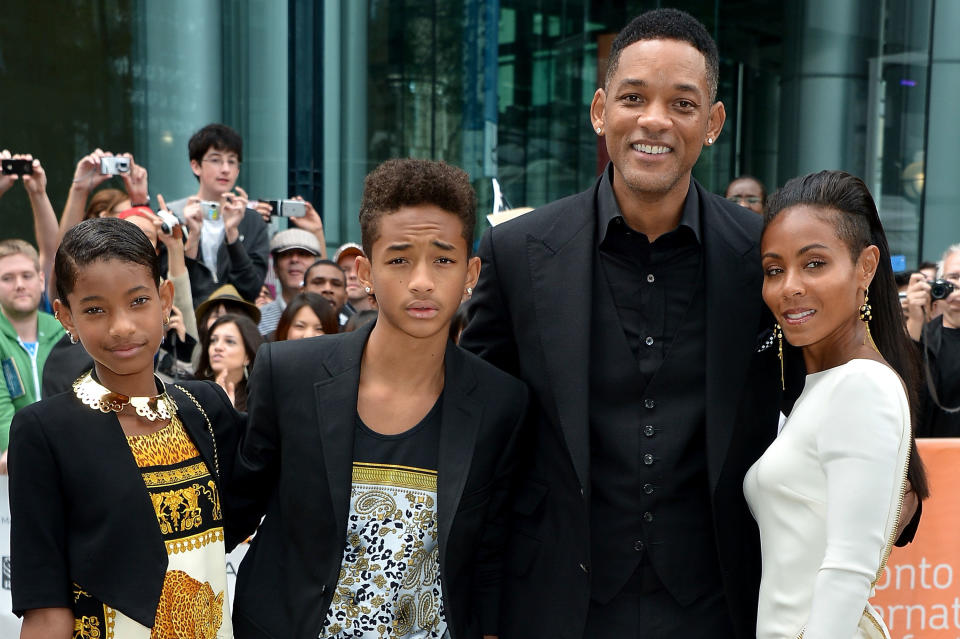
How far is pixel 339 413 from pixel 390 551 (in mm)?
355

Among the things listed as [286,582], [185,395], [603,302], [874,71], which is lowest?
[286,582]

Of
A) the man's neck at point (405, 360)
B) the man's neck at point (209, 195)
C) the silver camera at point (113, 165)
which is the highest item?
the silver camera at point (113, 165)

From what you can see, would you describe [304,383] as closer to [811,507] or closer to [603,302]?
[603,302]

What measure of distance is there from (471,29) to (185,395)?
29.8 ft

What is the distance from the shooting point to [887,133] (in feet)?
40.5

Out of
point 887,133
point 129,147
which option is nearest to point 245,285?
point 129,147

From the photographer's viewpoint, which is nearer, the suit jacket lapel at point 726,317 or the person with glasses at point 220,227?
the suit jacket lapel at point 726,317

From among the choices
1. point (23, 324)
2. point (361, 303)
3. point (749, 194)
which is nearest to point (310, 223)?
point (361, 303)

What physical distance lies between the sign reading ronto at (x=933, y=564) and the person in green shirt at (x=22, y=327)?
3805 mm

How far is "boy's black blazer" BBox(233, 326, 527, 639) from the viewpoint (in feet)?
7.90

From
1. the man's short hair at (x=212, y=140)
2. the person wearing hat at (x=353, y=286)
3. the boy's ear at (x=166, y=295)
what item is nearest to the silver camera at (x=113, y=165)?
the man's short hair at (x=212, y=140)

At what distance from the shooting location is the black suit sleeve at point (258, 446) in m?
2.54

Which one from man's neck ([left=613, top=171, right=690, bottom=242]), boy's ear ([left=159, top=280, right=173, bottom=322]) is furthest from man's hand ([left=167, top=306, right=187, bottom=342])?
man's neck ([left=613, top=171, right=690, bottom=242])

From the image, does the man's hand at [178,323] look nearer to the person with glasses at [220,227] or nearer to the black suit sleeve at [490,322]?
the person with glasses at [220,227]
